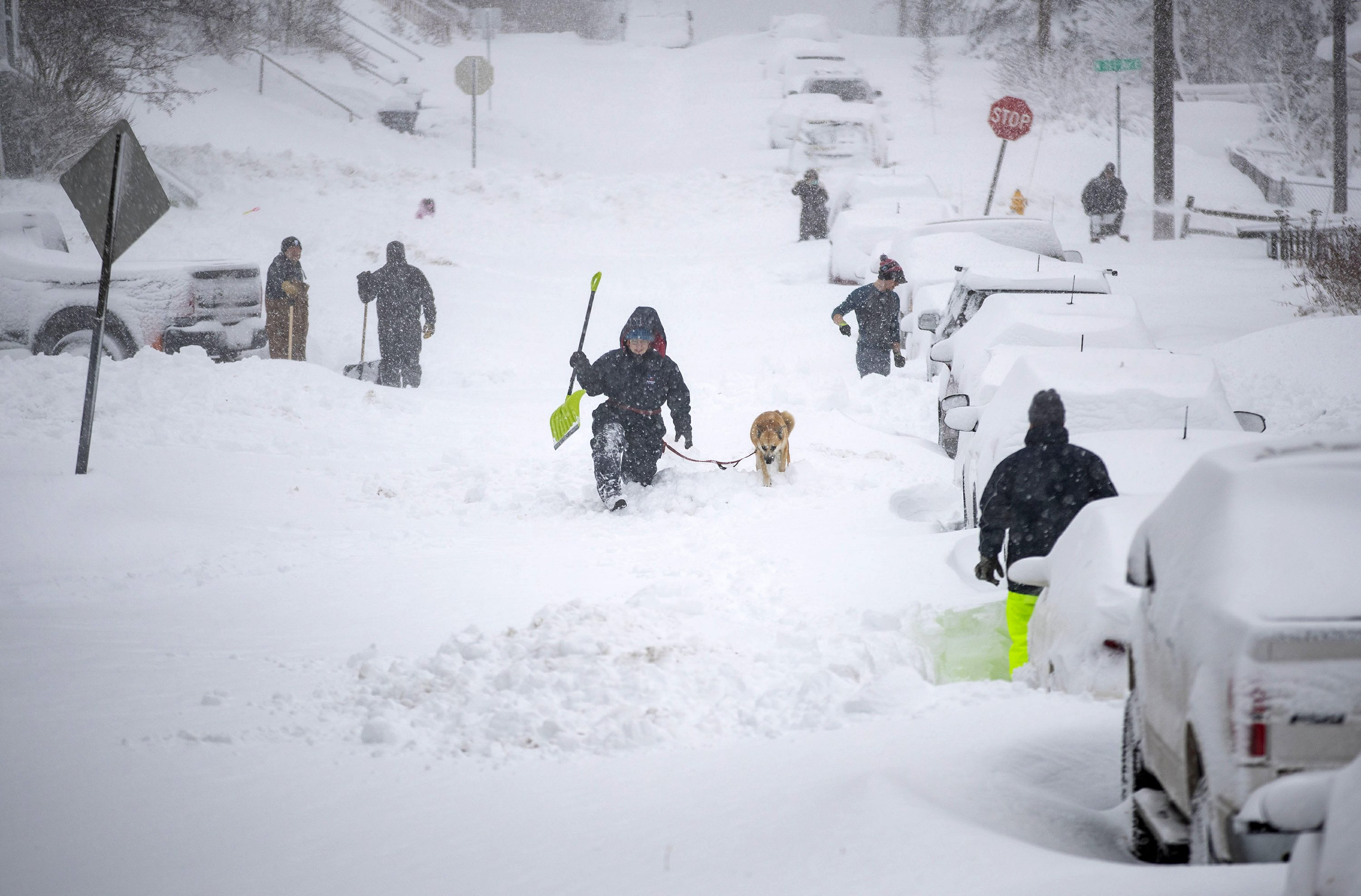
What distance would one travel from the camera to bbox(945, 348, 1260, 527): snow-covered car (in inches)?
263

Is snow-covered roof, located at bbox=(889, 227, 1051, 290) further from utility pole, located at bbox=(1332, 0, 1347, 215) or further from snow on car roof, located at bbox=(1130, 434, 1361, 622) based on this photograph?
utility pole, located at bbox=(1332, 0, 1347, 215)

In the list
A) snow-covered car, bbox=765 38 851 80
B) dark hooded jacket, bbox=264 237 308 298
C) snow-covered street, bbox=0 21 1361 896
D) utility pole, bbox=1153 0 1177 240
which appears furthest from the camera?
snow-covered car, bbox=765 38 851 80

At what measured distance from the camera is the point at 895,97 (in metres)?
38.8

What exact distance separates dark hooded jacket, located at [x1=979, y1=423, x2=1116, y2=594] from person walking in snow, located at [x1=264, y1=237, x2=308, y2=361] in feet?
31.6

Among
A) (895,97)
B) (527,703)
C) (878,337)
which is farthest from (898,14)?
(527,703)

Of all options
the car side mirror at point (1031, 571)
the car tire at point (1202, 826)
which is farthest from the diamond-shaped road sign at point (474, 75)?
the car tire at point (1202, 826)

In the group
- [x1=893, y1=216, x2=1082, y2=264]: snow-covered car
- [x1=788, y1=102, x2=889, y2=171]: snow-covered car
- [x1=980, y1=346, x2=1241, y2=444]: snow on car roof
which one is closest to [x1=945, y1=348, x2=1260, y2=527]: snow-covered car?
[x1=980, y1=346, x2=1241, y2=444]: snow on car roof

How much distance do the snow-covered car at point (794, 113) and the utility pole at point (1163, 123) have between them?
7.66 meters

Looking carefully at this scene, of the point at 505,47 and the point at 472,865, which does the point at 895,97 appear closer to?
the point at 505,47

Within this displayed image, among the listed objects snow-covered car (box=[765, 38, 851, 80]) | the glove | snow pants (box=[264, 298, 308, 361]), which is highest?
snow-covered car (box=[765, 38, 851, 80])

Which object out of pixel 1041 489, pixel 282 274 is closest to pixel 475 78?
pixel 282 274

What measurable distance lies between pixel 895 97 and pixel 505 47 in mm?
16257

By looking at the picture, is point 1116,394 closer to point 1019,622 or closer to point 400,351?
point 1019,622

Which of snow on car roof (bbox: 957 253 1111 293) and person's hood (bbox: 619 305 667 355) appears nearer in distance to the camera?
person's hood (bbox: 619 305 667 355)
